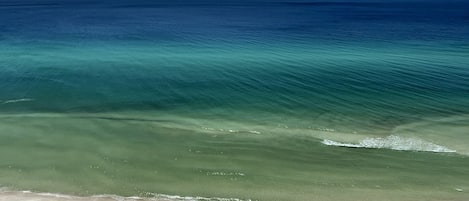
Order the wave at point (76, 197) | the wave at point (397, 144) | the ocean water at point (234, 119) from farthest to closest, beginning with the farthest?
the wave at point (397, 144) < the ocean water at point (234, 119) < the wave at point (76, 197)

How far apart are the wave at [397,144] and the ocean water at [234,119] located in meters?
0.05

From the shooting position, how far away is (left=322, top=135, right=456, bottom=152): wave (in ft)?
63.9

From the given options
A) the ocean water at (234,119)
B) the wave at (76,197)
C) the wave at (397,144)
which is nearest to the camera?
the wave at (76,197)

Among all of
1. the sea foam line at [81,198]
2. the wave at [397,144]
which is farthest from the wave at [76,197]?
the wave at [397,144]

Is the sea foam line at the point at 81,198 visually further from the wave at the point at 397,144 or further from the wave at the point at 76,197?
the wave at the point at 397,144

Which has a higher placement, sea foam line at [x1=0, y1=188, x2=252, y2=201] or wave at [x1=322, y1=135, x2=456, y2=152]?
wave at [x1=322, y1=135, x2=456, y2=152]

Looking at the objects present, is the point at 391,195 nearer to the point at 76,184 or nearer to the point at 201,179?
the point at 201,179

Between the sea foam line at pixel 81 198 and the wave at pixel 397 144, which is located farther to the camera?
the wave at pixel 397 144

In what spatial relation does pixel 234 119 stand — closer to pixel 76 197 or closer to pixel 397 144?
pixel 397 144

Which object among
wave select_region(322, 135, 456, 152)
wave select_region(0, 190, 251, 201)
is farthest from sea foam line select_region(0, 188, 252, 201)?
wave select_region(322, 135, 456, 152)

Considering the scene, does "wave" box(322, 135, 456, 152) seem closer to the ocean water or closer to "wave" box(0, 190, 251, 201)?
the ocean water

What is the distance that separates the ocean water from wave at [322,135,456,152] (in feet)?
0.17

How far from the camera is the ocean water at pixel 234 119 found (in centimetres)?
1586

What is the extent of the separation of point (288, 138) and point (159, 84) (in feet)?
39.6
